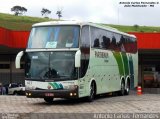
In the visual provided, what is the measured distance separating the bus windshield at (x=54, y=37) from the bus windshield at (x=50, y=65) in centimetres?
39

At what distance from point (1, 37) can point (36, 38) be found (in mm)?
15607

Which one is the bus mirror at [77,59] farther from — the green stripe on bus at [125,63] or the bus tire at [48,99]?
the green stripe on bus at [125,63]

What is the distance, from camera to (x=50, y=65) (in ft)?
66.8

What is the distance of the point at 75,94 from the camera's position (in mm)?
20156

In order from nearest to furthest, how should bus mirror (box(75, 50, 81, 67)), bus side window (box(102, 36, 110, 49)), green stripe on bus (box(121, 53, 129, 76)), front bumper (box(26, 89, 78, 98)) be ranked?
bus mirror (box(75, 50, 81, 67))
front bumper (box(26, 89, 78, 98))
bus side window (box(102, 36, 110, 49))
green stripe on bus (box(121, 53, 129, 76))

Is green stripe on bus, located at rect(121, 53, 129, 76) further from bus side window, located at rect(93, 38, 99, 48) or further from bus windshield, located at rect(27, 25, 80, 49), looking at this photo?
bus windshield, located at rect(27, 25, 80, 49)

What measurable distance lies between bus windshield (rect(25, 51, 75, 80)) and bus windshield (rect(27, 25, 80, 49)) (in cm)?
39

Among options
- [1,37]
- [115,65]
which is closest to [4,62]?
[1,37]

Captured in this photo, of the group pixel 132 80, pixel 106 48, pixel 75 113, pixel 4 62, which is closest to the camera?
pixel 75 113

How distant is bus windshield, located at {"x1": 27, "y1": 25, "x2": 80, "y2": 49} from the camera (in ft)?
67.4

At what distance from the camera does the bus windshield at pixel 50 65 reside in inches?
795

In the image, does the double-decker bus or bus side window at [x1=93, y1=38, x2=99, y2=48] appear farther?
bus side window at [x1=93, y1=38, x2=99, y2=48]

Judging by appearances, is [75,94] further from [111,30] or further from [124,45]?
[124,45]

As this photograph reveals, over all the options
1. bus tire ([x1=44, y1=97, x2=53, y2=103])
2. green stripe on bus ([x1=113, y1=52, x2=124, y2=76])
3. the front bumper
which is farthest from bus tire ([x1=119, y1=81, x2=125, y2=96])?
the front bumper
